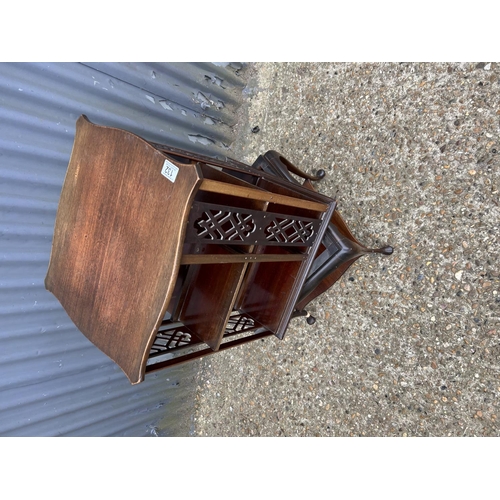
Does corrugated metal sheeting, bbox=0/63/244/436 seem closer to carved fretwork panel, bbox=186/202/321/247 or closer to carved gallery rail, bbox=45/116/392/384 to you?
carved gallery rail, bbox=45/116/392/384

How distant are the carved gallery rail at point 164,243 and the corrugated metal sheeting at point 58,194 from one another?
1.37 ft

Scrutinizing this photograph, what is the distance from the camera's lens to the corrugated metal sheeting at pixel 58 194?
57.6 inches

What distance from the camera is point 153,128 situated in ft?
6.26

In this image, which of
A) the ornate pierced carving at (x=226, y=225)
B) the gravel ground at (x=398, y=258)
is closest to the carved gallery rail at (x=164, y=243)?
the ornate pierced carving at (x=226, y=225)

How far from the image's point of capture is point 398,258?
1652mm

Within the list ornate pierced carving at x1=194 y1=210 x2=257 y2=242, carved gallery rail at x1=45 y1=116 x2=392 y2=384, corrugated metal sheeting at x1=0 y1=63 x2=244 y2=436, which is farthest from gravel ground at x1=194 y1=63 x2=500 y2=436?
ornate pierced carving at x1=194 y1=210 x2=257 y2=242

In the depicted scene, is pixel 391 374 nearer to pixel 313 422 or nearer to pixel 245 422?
pixel 313 422

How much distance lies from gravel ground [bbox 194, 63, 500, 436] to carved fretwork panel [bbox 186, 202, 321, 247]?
613 millimetres

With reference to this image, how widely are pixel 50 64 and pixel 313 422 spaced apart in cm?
209

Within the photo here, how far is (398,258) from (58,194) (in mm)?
1538

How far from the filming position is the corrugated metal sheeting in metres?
1.46

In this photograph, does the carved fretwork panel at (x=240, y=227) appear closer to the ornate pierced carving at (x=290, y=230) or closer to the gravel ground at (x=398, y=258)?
the ornate pierced carving at (x=290, y=230)

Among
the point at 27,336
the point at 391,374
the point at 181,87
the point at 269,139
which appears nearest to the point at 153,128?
the point at 181,87

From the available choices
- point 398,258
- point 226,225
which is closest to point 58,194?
point 226,225
